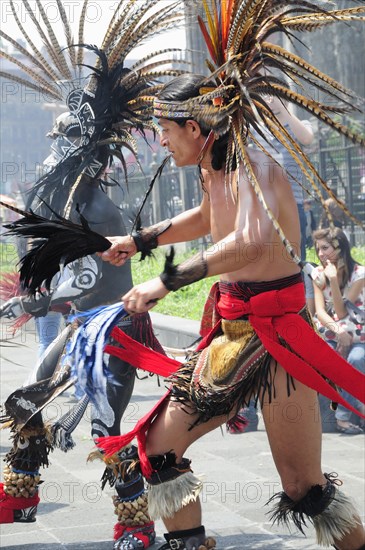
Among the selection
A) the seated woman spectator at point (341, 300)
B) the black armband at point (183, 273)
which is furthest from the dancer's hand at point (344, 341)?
the black armband at point (183, 273)

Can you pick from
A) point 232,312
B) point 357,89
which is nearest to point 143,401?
point 232,312

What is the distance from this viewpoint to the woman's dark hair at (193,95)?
386 centimetres

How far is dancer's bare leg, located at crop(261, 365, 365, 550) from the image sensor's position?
3.70 metres

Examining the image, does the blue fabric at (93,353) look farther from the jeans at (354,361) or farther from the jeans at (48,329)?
the jeans at (48,329)

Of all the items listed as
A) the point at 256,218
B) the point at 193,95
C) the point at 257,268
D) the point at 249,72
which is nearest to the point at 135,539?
the point at 257,268

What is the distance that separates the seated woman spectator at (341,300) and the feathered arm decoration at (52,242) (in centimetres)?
366

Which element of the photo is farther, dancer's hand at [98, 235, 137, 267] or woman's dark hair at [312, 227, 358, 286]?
woman's dark hair at [312, 227, 358, 286]

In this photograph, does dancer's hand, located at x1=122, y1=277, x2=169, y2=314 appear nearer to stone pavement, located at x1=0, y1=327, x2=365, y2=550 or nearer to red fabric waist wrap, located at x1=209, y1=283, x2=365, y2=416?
red fabric waist wrap, located at x1=209, y1=283, x2=365, y2=416

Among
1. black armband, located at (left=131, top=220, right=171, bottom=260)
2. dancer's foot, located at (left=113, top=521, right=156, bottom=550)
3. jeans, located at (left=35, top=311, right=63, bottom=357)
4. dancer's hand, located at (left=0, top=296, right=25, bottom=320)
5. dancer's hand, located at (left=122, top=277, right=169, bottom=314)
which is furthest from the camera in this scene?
jeans, located at (left=35, top=311, right=63, bottom=357)

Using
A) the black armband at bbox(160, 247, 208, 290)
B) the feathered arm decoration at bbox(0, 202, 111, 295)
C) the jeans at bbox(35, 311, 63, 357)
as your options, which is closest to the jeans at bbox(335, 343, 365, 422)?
the jeans at bbox(35, 311, 63, 357)

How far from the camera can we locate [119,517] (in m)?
4.78

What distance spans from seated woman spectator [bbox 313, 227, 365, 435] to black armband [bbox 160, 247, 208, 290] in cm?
379

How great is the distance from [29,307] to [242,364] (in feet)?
7.12

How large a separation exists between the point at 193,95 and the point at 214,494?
→ 2.50 m
